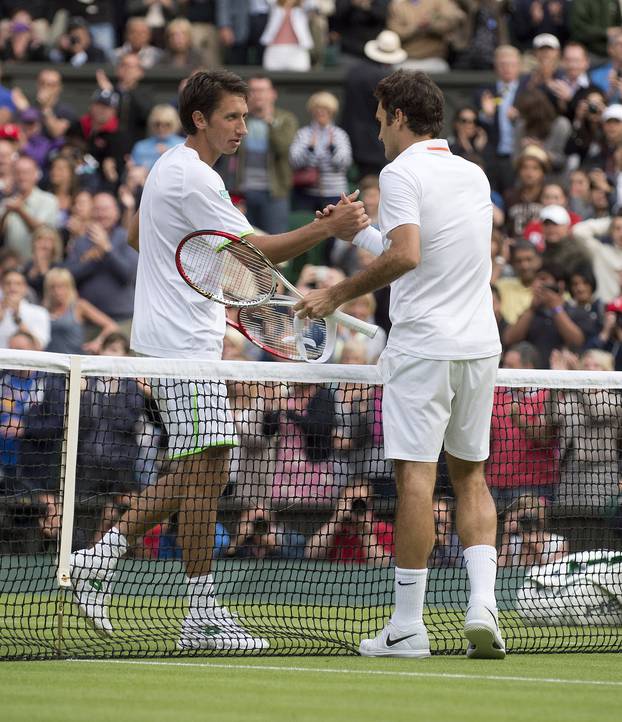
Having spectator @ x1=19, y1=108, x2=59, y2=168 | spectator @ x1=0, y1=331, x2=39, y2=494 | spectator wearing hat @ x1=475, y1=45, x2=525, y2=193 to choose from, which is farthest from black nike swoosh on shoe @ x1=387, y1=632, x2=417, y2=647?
spectator @ x1=19, y1=108, x2=59, y2=168

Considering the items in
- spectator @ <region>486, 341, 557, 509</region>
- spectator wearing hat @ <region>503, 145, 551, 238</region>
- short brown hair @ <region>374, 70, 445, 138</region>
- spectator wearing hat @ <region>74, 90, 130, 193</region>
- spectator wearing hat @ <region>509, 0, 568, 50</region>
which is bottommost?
spectator @ <region>486, 341, 557, 509</region>

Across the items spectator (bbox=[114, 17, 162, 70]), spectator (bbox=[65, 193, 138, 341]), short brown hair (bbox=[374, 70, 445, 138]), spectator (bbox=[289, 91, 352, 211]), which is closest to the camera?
short brown hair (bbox=[374, 70, 445, 138])

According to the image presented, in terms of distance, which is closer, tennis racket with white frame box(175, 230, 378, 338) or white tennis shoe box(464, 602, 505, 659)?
white tennis shoe box(464, 602, 505, 659)

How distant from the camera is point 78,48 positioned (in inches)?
735

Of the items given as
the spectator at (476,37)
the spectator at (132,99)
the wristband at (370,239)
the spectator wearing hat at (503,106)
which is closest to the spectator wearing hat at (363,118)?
the spectator wearing hat at (503,106)

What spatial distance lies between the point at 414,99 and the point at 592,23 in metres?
12.1

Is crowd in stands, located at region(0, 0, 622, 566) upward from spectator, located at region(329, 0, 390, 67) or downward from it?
downward

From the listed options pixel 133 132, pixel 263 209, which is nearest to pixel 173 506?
pixel 263 209

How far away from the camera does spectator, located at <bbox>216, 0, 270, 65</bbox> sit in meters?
18.6

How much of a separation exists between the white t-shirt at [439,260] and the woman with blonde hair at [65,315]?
6.86 m

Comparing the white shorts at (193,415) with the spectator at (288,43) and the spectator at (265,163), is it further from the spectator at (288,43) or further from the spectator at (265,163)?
the spectator at (288,43)

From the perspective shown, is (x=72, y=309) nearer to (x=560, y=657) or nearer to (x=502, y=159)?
(x=502, y=159)

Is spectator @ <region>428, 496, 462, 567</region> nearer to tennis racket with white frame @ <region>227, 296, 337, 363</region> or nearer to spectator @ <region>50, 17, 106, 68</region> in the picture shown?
tennis racket with white frame @ <region>227, 296, 337, 363</region>

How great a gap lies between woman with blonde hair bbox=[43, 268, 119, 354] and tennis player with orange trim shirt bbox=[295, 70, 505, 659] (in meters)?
6.83
